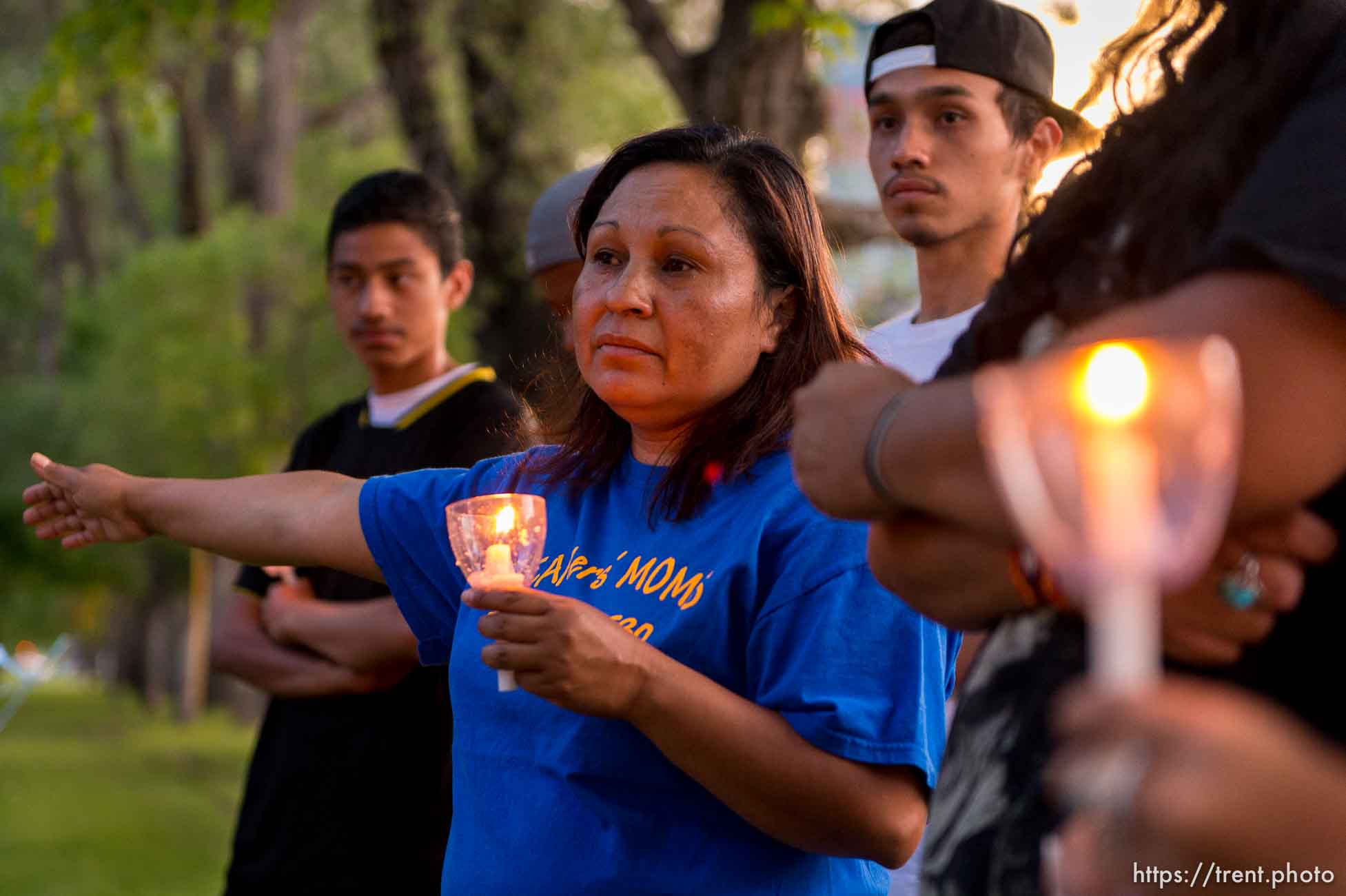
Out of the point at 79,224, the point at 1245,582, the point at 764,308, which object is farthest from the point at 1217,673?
the point at 79,224

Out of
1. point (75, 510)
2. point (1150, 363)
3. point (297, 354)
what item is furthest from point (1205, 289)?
point (297, 354)

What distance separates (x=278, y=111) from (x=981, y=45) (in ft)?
60.2

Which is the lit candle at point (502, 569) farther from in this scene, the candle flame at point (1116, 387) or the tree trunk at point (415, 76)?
the tree trunk at point (415, 76)

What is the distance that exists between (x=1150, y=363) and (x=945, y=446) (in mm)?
432

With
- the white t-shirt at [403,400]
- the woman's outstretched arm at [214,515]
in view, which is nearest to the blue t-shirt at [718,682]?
the woman's outstretched arm at [214,515]

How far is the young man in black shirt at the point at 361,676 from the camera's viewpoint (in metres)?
3.77

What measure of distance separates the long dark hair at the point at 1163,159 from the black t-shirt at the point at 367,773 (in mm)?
2093

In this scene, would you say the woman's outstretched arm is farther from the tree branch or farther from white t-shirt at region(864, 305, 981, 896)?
the tree branch

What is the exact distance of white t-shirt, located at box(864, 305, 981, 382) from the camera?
3.57m

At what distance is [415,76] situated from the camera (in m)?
9.16

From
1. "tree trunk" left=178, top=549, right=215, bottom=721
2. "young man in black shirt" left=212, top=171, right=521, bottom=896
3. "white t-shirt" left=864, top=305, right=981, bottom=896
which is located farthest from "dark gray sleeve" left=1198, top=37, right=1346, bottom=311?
"tree trunk" left=178, top=549, right=215, bottom=721

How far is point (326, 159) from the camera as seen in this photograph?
28266mm

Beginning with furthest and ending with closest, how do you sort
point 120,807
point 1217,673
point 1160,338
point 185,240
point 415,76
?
point 185,240 < point 120,807 < point 415,76 < point 1217,673 < point 1160,338

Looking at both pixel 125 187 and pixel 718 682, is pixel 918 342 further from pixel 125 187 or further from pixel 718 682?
pixel 125 187
